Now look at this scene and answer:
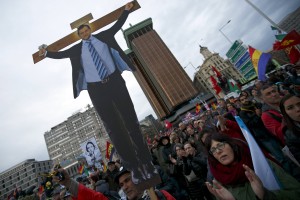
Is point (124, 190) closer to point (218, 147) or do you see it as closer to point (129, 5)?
point (218, 147)

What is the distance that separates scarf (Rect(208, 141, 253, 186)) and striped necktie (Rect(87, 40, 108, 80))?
218 cm

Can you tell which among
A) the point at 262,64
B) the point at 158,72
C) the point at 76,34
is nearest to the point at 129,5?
the point at 76,34

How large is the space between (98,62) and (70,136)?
9882 centimetres

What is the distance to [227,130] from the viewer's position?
3.27 meters

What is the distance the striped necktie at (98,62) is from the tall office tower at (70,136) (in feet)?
297

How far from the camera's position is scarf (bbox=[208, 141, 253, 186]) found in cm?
197

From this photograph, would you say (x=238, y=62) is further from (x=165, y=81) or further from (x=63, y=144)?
(x=63, y=144)

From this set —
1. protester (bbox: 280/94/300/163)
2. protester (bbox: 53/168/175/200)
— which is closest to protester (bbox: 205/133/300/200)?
protester (bbox: 280/94/300/163)

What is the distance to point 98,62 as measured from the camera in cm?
350

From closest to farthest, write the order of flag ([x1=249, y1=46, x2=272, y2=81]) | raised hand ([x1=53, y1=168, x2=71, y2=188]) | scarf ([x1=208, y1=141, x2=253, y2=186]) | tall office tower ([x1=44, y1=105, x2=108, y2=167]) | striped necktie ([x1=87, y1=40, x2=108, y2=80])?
scarf ([x1=208, y1=141, x2=253, y2=186]) < raised hand ([x1=53, y1=168, x2=71, y2=188]) < striped necktie ([x1=87, y1=40, x2=108, y2=80]) < flag ([x1=249, y1=46, x2=272, y2=81]) < tall office tower ([x1=44, y1=105, x2=108, y2=167])

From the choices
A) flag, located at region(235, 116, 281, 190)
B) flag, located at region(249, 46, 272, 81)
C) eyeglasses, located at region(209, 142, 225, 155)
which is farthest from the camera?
flag, located at region(249, 46, 272, 81)

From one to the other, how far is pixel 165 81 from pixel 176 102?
11370mm

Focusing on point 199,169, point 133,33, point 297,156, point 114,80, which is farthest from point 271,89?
point 133,33

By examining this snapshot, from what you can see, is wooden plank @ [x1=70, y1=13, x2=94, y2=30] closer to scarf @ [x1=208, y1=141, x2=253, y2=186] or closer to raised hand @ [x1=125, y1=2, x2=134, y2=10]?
raised hand @ [x1=125, y1=2, x2=134, y2=10]
